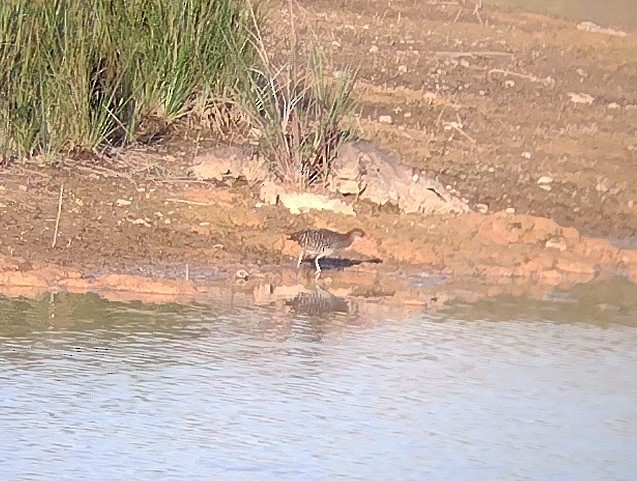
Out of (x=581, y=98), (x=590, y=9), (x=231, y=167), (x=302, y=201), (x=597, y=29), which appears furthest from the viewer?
(x=590, y=9)

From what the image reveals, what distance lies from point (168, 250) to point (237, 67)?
1668mm

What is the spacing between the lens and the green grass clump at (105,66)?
7.51 metres

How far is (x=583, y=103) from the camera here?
1130 centimetres

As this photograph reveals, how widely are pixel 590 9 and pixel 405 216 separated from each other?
1034 cm

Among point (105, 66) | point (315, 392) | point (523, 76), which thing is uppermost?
point (523, 76)

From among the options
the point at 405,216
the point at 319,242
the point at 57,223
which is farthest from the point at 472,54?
the point at 57,223

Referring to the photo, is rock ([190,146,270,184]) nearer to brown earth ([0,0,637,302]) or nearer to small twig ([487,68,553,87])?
brown earth ([0,0,637,302])

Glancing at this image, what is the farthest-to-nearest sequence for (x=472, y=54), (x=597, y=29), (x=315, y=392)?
(x=597, y=29) → (x=472, y=54) → (x=315, y=392)

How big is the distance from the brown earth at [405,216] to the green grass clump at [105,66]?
202 millimetres

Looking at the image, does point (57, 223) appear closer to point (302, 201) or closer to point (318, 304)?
point (302, 201)

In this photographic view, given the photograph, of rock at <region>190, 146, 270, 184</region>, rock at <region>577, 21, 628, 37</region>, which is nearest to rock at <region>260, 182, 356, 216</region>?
rock at <region>190, 146, 270, 184</region>

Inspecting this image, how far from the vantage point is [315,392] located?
4941 millimetres

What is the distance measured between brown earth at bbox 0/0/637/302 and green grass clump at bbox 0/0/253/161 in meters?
0.20

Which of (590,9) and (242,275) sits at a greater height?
(590,9)
